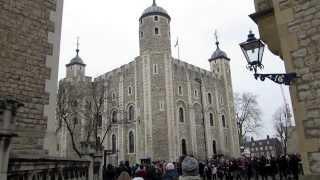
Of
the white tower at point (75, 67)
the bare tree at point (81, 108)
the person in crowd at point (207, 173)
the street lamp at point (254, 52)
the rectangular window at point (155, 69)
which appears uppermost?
the white tower at point (75, 67)

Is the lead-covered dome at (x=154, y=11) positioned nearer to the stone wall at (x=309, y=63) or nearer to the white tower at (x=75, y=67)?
the white tower at (x=75, y=67)

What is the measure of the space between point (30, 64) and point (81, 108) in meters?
33.0

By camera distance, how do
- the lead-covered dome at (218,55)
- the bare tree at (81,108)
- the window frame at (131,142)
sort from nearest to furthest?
the bare tree at (81,108) → the window frame at (131,142) → the lead-covered dome at (218,55)

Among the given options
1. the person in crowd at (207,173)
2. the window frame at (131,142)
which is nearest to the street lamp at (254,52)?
the person in crowd at (207,173)

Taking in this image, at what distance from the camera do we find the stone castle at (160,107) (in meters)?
38.7

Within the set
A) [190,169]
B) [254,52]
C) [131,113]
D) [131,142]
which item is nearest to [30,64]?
[190,169]

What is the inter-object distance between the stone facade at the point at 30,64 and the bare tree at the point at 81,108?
46.0ft

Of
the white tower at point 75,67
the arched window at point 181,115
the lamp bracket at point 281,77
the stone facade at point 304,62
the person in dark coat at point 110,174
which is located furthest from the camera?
the white tower at point 75,67

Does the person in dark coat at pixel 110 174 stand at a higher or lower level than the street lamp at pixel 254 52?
lower

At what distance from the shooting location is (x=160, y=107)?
128ft

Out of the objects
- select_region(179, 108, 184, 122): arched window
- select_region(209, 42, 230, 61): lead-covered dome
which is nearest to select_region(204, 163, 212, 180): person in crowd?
select_region(179, 108, 184, 122): arched window

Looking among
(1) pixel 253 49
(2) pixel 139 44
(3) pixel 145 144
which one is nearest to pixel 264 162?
(1) pixel 253 49

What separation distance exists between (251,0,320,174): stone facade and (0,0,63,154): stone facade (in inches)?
211

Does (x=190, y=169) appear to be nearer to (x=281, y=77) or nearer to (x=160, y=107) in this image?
(x=281, y=77)
